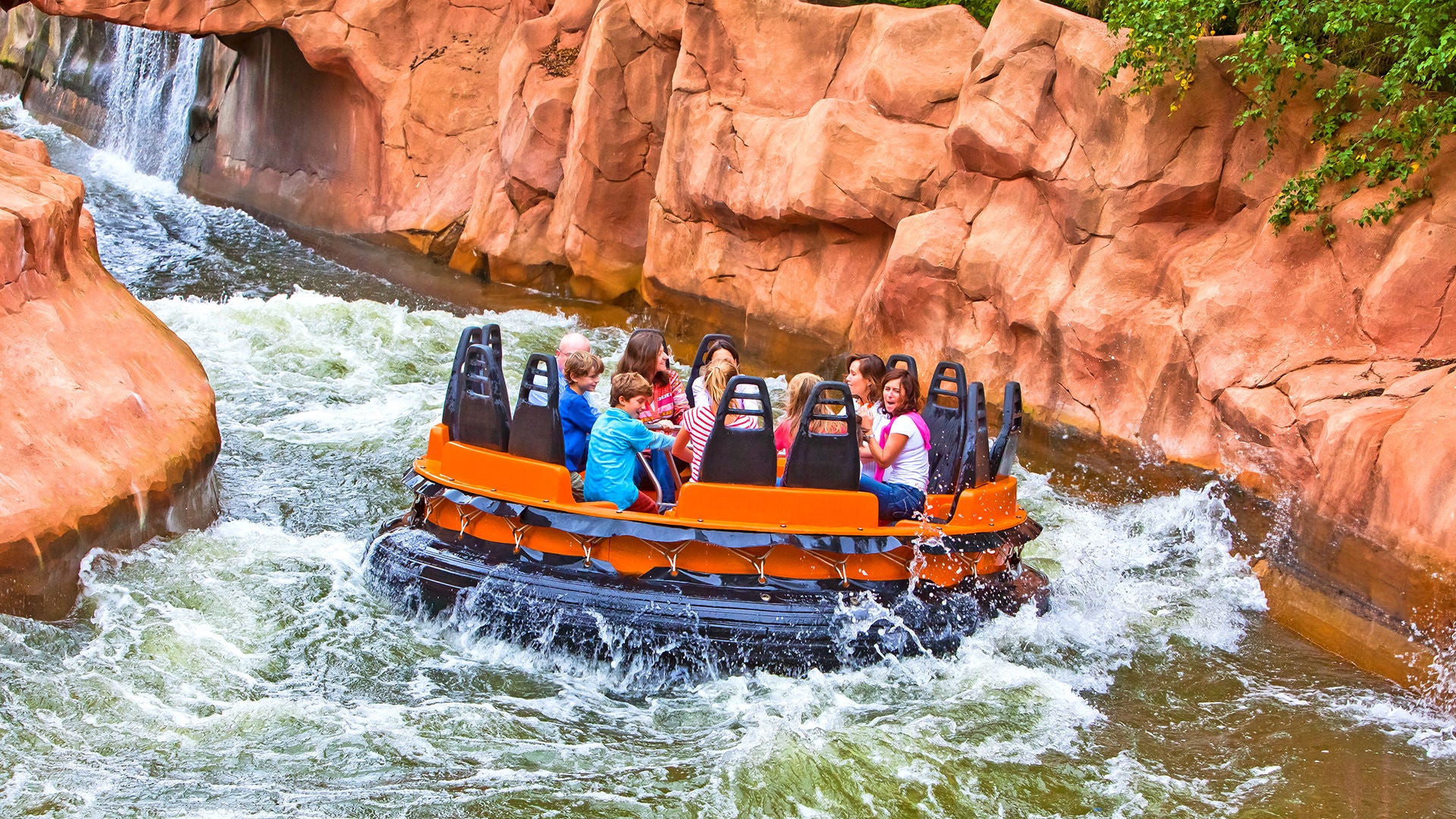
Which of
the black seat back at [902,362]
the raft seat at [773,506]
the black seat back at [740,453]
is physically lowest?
the raft seat at [773,506]

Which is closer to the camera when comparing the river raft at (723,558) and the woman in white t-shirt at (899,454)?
the river raft at (723,558)

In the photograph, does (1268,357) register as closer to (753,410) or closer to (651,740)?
(753,410)

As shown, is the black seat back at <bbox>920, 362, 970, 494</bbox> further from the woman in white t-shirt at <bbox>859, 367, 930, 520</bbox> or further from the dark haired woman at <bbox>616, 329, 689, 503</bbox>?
the dark haired woman at <bbox>616, 329, 689, 503</bbox>

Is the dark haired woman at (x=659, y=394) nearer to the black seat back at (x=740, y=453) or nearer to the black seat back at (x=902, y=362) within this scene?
the black seat back at (x=740, y=453)

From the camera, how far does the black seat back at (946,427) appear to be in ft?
17.6

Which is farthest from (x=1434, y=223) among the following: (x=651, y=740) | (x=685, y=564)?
(x=651, y=740)

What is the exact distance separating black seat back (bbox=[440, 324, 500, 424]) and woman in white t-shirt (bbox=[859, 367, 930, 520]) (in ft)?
6.01

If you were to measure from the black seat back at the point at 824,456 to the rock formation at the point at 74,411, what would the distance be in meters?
3.10

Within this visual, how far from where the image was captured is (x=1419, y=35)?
6000 millimetres

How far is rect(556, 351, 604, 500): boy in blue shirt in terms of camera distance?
208 inches

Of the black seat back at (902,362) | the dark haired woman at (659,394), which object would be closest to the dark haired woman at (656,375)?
the dark haired woman at (659,394)

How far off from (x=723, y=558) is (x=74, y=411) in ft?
10.2

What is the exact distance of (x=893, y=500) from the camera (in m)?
5.15

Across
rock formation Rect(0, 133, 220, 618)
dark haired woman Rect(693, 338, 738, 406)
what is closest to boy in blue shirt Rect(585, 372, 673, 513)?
dark haired woman Rect(693, 338, 738, 406)
